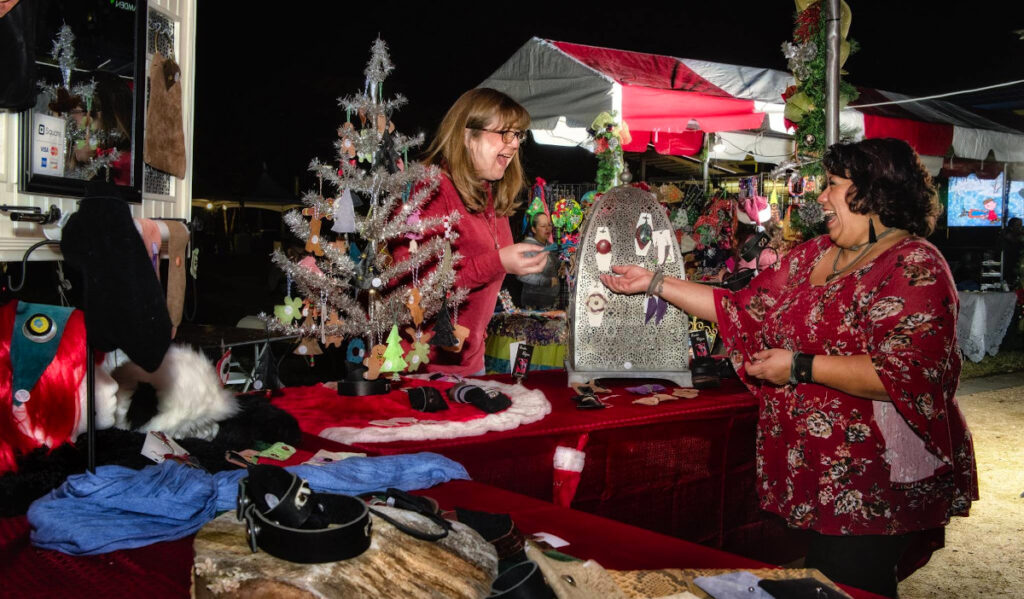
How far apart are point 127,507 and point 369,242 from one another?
1.37 m

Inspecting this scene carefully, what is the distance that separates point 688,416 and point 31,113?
246 cm

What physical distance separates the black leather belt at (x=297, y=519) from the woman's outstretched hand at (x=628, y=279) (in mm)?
2035

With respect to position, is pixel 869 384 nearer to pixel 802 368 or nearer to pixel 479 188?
pixel 802 368

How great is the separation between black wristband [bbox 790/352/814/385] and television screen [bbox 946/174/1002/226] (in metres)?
12.8

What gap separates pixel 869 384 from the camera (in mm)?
2016


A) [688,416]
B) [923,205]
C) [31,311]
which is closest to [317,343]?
[31,311]

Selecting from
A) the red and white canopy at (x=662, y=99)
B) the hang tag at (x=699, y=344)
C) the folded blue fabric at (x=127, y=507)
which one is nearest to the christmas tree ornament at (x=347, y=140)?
the folded blue fabric at (x=127, y=507)

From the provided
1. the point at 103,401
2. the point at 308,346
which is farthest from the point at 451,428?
the point at 103,401

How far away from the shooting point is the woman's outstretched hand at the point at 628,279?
3020 millimetres

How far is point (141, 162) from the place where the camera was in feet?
9.95

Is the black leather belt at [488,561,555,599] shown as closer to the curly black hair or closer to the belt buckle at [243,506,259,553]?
the belt buckle at [243,506,259,553]

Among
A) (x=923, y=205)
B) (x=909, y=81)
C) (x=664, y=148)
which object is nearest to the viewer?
(x=923, y=205)

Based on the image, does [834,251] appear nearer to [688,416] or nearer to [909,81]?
[688,416]

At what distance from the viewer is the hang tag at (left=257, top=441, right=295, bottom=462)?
1.91 metres
